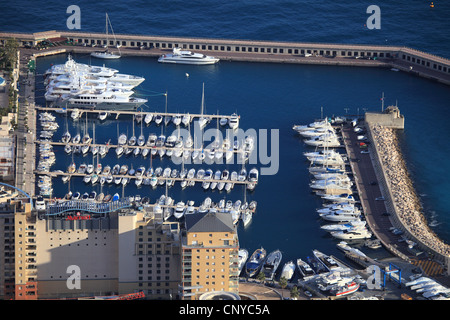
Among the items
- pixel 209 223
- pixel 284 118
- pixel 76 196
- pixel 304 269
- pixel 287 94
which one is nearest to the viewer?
pixel 209 223

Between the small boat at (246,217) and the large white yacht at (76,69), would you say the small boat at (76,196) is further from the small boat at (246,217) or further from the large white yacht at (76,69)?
the large white yacht at (76,69)

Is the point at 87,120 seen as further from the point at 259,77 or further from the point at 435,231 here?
the point at 435,231

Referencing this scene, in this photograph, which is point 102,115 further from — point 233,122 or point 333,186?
point 333,186

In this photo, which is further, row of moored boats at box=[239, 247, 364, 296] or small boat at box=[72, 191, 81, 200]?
small boat at box=[72, 191, 81, 200]

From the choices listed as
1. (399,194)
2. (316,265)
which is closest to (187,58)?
(399,194)

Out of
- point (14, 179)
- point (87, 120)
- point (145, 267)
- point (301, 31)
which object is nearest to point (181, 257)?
point (145, 267)

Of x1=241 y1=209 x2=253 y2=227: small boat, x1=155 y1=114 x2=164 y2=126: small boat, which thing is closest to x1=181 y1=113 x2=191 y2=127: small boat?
x1=155 y1=114 x2=164 y2=126: small boat

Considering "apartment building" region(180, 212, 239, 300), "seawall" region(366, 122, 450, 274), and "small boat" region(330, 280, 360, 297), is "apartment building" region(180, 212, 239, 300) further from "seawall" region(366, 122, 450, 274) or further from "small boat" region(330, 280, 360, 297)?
"seawall" region(366, 122, 450, 274)
